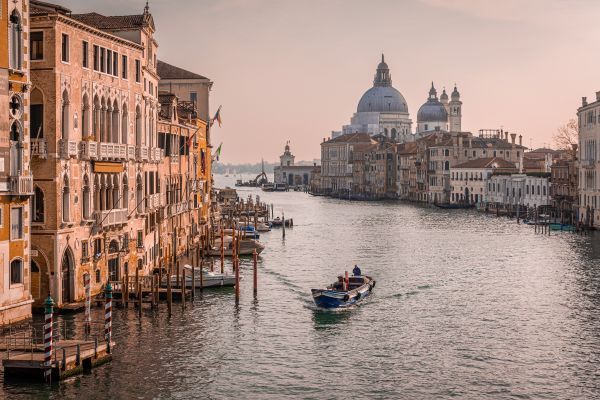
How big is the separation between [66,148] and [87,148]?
126cm

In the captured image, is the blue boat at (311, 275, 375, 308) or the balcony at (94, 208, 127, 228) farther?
the blue boat at (311, 275, 375, 308)

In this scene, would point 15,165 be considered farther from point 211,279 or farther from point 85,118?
point 211,279

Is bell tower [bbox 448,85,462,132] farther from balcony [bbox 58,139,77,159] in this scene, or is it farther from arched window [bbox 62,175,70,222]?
arched window [bbox 62,175,70,222]

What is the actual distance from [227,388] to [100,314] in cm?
768

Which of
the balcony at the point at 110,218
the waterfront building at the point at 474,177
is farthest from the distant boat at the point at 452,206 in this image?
the balcony at the point at 110,218

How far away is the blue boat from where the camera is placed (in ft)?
98.2

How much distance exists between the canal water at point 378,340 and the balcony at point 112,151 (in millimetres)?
4850

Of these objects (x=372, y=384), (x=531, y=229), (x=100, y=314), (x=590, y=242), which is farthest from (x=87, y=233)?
(x=531, y=229)

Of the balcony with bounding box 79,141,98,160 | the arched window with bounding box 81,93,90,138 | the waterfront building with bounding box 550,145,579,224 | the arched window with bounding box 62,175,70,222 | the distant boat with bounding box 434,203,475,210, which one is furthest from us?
the distant boat with bounding box 434,203,475,210

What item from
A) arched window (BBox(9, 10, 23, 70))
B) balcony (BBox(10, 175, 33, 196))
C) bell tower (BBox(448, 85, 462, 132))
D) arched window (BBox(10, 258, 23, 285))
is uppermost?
bell tower (BBox(448, 85, 462, 132))

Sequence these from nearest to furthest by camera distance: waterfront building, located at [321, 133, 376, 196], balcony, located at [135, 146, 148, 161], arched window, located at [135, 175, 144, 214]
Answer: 1. balcony, located at [135, 146, 148, 161]
2. arched window, located at [135, 175, 144, 214]
3. waterfront building, located at [321, 133, 376, 196]

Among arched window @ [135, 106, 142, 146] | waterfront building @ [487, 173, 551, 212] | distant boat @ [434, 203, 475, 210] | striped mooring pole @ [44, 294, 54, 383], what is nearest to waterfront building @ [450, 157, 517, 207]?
distant boat @ [434, 203, 475, 210]

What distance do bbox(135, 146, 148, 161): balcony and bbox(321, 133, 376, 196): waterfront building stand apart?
120 m

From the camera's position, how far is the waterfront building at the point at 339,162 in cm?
15788
